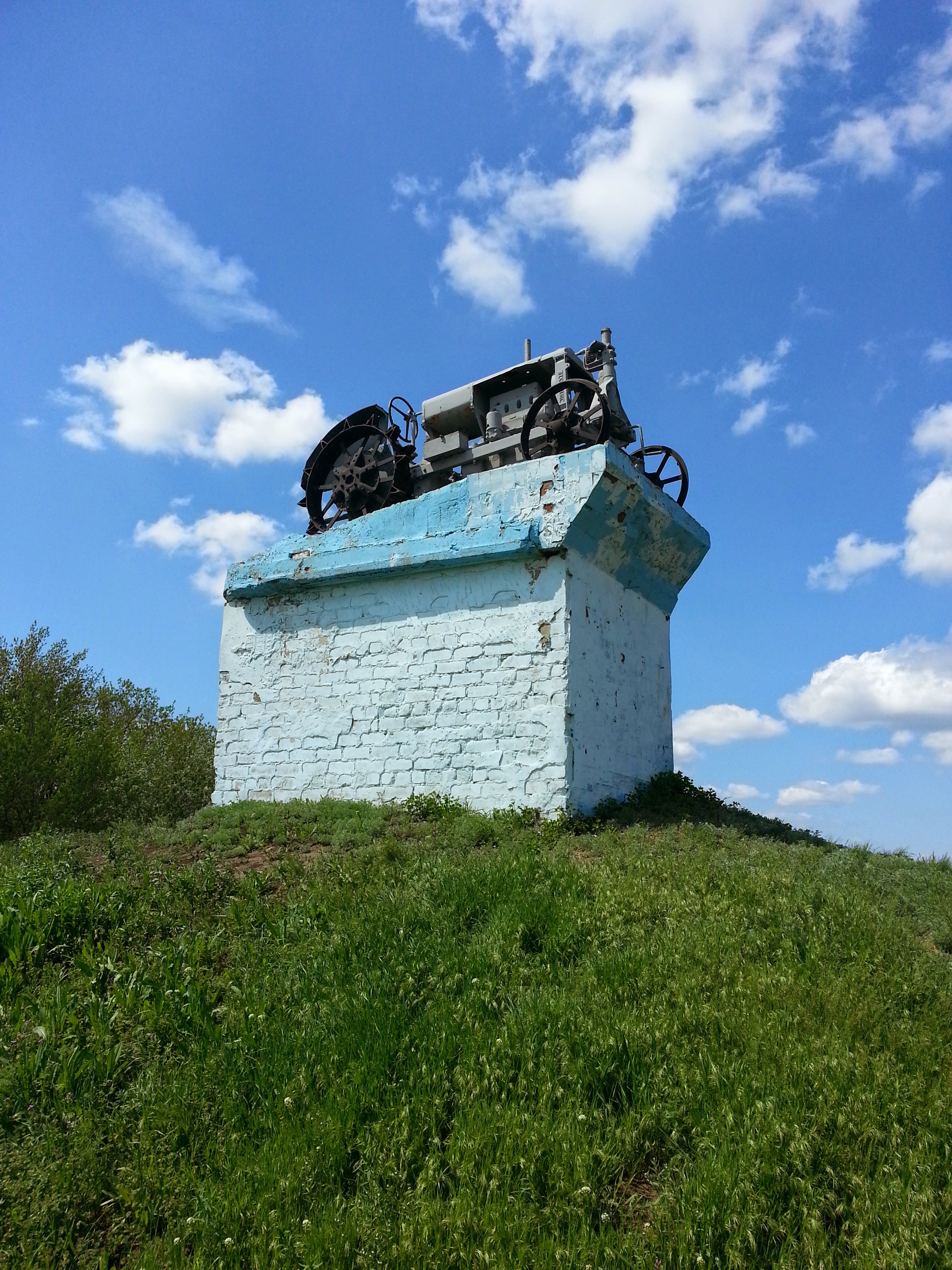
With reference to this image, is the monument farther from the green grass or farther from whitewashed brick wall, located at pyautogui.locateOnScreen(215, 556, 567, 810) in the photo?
the green grass

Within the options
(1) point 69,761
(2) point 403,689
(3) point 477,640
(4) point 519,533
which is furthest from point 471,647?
(1) point 69,761

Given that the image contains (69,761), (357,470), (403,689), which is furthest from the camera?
(69,761)

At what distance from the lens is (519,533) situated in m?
9.81

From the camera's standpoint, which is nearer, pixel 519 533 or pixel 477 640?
pixel 519 533

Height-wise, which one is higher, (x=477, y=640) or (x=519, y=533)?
(x=519, y=533)

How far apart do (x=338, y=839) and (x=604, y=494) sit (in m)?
4.79

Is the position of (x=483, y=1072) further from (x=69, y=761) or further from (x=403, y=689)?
(x=69, y=761)

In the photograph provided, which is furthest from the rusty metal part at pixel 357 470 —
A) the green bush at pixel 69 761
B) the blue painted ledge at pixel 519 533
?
the green bush at pixel 69 761

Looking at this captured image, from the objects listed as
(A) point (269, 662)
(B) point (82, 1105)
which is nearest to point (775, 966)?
(B) point (82, 1105)

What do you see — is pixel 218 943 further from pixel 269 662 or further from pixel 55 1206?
pixel 269 662

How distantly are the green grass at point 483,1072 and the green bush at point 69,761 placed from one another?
30.1 feet

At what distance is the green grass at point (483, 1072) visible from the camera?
3289mm

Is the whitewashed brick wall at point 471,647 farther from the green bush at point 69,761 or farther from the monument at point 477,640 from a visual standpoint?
the green bush at point 69,761

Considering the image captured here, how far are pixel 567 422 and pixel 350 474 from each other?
401 cm
